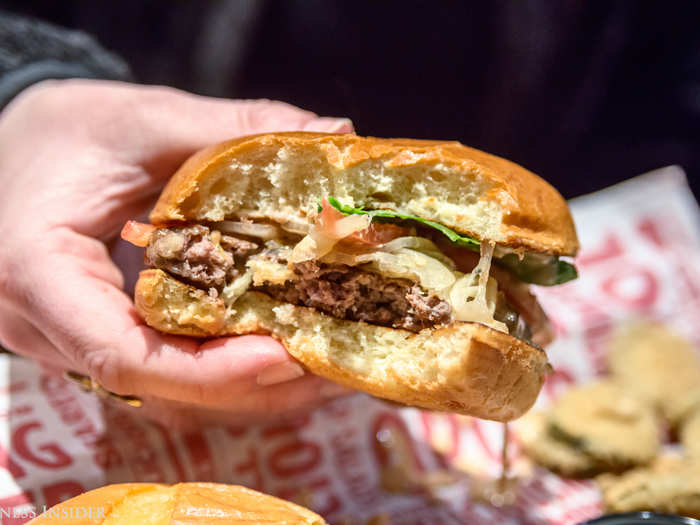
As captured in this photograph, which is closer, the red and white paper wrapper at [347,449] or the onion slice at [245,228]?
the onion slice at [245,228]

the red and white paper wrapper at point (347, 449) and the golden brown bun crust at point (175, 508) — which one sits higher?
the golden brown bun crust at point (175, 508)

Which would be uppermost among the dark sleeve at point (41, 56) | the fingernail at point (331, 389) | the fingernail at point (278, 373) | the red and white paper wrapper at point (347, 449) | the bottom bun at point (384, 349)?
the dark sleeve at point (41, 56)

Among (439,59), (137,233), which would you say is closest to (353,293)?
(137,233)

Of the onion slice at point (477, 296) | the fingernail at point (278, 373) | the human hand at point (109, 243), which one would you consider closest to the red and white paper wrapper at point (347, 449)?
the human hand at point (109, 243)

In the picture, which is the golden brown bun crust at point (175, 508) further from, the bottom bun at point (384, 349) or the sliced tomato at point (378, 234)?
the sliced tomato at point (378, 234)

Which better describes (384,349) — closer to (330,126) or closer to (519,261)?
(519,261)

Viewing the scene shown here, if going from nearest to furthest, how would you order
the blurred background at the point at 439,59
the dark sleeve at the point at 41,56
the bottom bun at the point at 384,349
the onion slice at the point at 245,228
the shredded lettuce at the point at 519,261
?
1. the bottom bun at the point at 384,349
2. the shredded lettuce at the point at 519,261
3. the onion slice at the point at 245,228
4. the dark sleeve at the point at 41,56
5. the blurred background at the point at 439,59

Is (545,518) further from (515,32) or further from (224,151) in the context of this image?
(515,32)
